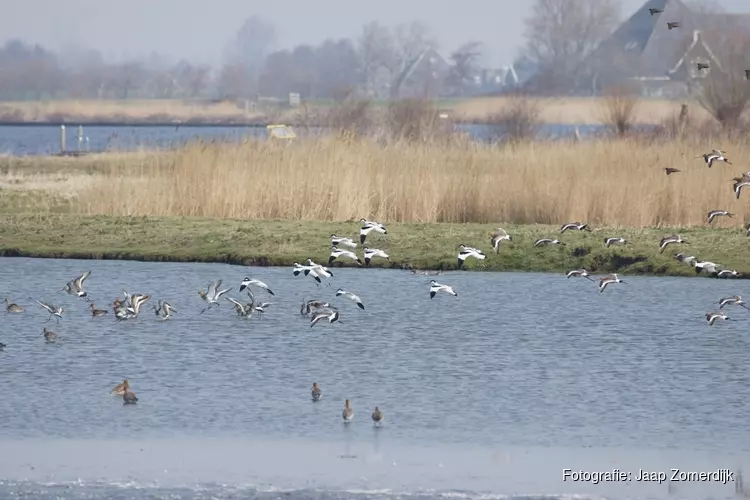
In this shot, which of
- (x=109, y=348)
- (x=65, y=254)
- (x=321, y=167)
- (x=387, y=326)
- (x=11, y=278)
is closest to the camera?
(x=109, y=348)

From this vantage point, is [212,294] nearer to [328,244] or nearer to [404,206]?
[328,244]

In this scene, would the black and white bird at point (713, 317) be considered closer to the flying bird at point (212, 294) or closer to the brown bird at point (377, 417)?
the flying bird at point (212, 294)

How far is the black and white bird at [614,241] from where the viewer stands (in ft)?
60.6

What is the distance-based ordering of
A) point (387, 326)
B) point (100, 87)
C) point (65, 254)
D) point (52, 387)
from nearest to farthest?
1. point (52, 387)
2. point (387, 326)
3. point (65, 254)
4. point (100, 87)

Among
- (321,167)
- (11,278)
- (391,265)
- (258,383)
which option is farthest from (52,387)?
(321,167)

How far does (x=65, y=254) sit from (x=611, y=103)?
56.3ft

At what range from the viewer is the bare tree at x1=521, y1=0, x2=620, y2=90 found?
103 metres

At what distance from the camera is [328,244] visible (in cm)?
1983

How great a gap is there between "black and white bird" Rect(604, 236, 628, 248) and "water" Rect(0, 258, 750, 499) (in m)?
0.74

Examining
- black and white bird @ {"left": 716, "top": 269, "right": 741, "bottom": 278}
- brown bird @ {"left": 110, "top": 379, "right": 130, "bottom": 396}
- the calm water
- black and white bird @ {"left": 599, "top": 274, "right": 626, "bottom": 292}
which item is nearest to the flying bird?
black and white bird @ {"left": 599, "top": 274, "right": 626, "bottom": 292}

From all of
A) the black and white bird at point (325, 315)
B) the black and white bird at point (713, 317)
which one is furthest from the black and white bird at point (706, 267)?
the black and white bird at point (325, 315)

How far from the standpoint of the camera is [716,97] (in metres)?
38.7

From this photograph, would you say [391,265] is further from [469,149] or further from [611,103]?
[611,103]

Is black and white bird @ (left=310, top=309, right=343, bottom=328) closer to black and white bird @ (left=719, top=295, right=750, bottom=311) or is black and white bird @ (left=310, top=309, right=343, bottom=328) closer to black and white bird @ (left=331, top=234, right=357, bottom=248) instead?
black and white bird @ (left=331, top=234, right=357, bottom=248)
